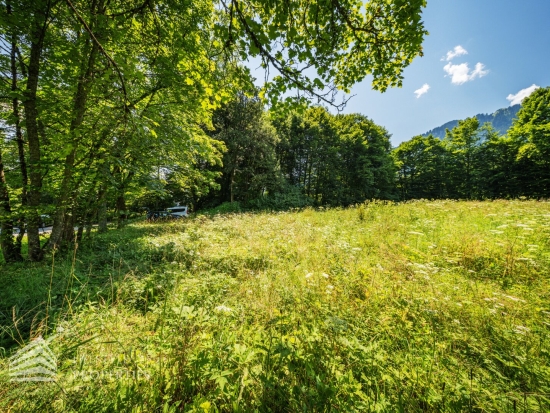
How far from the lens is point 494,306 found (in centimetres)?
262

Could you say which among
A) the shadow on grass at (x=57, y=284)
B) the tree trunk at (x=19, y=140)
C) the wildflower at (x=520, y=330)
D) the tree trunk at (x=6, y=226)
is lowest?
the wildflower at (x=520, y=330)

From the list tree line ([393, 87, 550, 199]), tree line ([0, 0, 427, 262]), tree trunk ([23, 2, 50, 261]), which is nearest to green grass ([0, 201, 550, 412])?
tree trunk ([23, 2, 50, 261])

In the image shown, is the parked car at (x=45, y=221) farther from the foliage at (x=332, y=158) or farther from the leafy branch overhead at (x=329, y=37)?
the foliage at (x=332, y=158)

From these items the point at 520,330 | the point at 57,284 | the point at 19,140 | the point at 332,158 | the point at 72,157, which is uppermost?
the point at 332,158

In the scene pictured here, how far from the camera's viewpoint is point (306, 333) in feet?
7.89

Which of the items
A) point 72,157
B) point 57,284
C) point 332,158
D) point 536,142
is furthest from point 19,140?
point 536,142

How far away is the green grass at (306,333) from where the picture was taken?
5.45ft

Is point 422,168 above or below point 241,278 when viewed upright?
above

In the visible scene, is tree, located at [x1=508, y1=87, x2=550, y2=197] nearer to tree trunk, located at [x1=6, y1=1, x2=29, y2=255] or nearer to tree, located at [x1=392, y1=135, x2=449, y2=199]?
tree, located at [x1=392, y1=135, x2=449, y2=199]

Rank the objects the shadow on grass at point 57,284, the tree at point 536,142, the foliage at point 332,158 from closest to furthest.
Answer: the shadow on grass at point 57,284, the tree at point 536,142, the foliage at point 332,158

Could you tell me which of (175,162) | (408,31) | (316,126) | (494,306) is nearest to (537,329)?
(494,306)

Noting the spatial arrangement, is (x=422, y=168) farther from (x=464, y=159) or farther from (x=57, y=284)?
(x=57, y=284)

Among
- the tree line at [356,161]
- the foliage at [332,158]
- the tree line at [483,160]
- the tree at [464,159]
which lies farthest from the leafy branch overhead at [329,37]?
the tree at [464,159]

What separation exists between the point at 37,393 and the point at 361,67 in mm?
5767
